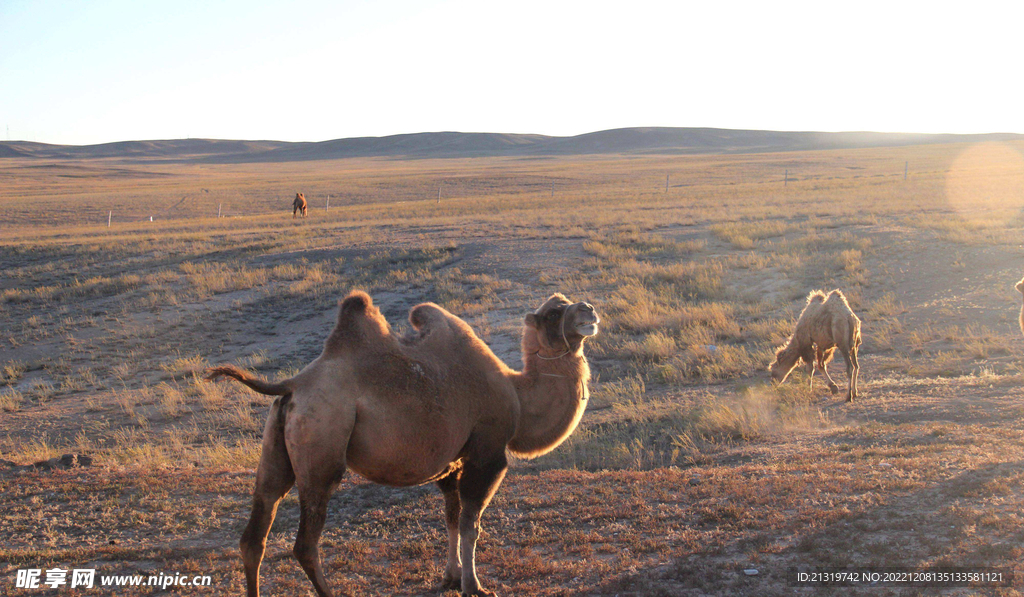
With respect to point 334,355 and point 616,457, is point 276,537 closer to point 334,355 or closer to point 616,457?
point 334,355

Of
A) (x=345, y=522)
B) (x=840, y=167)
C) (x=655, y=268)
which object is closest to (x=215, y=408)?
(x=345, y=522)

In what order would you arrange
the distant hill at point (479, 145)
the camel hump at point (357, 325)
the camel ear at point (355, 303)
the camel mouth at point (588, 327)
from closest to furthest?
the camel hump at point (357, 325)
the camel ear at point (355, 303)
the camel mouth at point (588, 327)
the distant hill at point (479, 145)

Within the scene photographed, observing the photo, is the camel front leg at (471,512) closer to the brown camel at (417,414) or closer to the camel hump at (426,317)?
the brown camel at (417,414)

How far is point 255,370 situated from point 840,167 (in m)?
65.9

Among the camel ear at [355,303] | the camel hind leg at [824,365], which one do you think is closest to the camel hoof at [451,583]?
the camel ear at [355,303]

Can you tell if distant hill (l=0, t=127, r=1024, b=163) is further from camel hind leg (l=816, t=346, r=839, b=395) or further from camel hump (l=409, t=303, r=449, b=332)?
camel hump (l=409, t=303, r=449, b=332)

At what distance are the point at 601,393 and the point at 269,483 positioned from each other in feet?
26.8

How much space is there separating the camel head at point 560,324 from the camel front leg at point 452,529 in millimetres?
1163

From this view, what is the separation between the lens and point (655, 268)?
67.8ft

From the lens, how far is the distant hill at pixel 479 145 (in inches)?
5536

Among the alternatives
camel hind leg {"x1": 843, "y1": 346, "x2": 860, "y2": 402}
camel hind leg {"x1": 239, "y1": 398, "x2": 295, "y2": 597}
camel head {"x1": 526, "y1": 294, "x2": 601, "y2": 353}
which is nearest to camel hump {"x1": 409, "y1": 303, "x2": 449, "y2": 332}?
camel head {"x1": 526, "y1": 294, "x2": 601, "y2": 353}

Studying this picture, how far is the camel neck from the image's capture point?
5.11m

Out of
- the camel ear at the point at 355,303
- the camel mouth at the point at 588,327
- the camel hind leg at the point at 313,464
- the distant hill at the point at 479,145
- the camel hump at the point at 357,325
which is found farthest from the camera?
the distant hill at the point at 479,145

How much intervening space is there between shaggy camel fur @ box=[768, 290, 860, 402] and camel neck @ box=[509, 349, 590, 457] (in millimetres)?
6972
